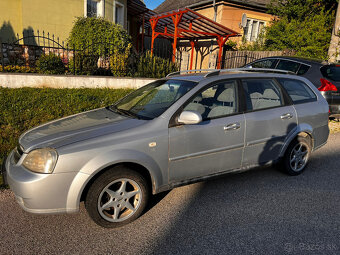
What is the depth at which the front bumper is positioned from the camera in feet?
7.95

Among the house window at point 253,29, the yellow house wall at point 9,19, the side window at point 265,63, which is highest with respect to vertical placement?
the house window at point 253,29

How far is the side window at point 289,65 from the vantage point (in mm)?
7270

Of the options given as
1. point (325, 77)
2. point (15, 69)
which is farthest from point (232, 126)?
point (15, 69)

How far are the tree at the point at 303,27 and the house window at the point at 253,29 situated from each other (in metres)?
1.60

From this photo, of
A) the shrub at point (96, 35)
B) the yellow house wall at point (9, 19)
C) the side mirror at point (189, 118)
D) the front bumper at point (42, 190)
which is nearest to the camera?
the front bumper at point (42, 190)

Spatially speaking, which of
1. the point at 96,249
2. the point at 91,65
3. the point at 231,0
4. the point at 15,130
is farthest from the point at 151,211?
the point at 231,0

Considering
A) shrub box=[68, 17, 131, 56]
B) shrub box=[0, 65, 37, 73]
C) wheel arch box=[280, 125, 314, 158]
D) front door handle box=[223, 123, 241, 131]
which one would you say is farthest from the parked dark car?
shrub box=[0, 65, 37, 73]

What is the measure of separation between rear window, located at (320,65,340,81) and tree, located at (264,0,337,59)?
28.5ft

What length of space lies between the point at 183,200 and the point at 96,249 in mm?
1270

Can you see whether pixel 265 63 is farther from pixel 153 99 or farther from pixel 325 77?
pixel 153 99

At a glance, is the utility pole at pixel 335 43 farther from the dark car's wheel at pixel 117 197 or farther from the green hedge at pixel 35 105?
the dark car's wheel at pixel 117 197

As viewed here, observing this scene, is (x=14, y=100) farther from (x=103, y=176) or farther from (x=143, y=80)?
(x=103, y=176)

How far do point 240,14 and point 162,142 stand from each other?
17633mm

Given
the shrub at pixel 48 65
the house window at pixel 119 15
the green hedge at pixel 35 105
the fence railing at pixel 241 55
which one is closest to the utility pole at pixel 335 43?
the fence railing at pixel 241 55
